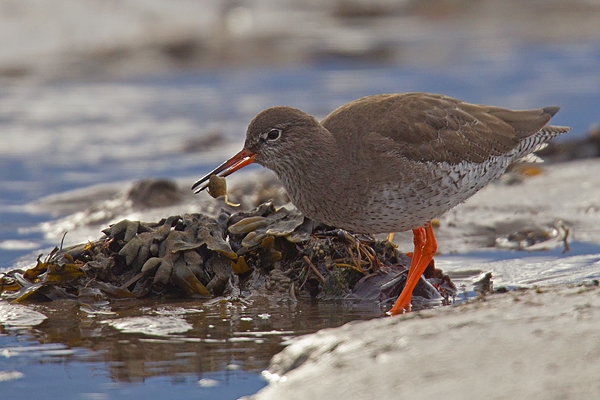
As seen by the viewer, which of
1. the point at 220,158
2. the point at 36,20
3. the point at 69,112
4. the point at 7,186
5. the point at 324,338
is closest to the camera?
the point at 324,338

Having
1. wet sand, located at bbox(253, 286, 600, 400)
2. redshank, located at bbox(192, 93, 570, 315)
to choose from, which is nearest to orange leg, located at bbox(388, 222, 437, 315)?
redshank, located at bbox(192, 93, 570, 315)

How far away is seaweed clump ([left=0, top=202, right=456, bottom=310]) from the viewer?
20.5 ft

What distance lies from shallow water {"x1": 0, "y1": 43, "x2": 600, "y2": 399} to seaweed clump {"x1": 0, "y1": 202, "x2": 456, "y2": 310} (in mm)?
205

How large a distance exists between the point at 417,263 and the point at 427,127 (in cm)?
102

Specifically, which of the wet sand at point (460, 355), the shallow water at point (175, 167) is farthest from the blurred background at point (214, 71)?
the wet sand at point (460, 355)

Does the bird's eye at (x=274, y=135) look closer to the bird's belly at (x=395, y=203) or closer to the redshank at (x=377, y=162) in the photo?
the redshank at (x=377, y=162)

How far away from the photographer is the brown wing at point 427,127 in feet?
20.5

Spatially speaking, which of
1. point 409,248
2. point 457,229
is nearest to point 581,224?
point 457,229

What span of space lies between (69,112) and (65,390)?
10.8 metres

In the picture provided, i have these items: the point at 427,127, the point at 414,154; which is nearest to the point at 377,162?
the point at 414,154

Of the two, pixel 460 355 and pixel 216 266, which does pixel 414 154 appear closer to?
pixel 216 266

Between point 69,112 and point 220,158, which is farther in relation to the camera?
point 69,112

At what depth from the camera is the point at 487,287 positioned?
6.54 m

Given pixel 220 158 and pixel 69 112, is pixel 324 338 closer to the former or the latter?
pixel 220 158
